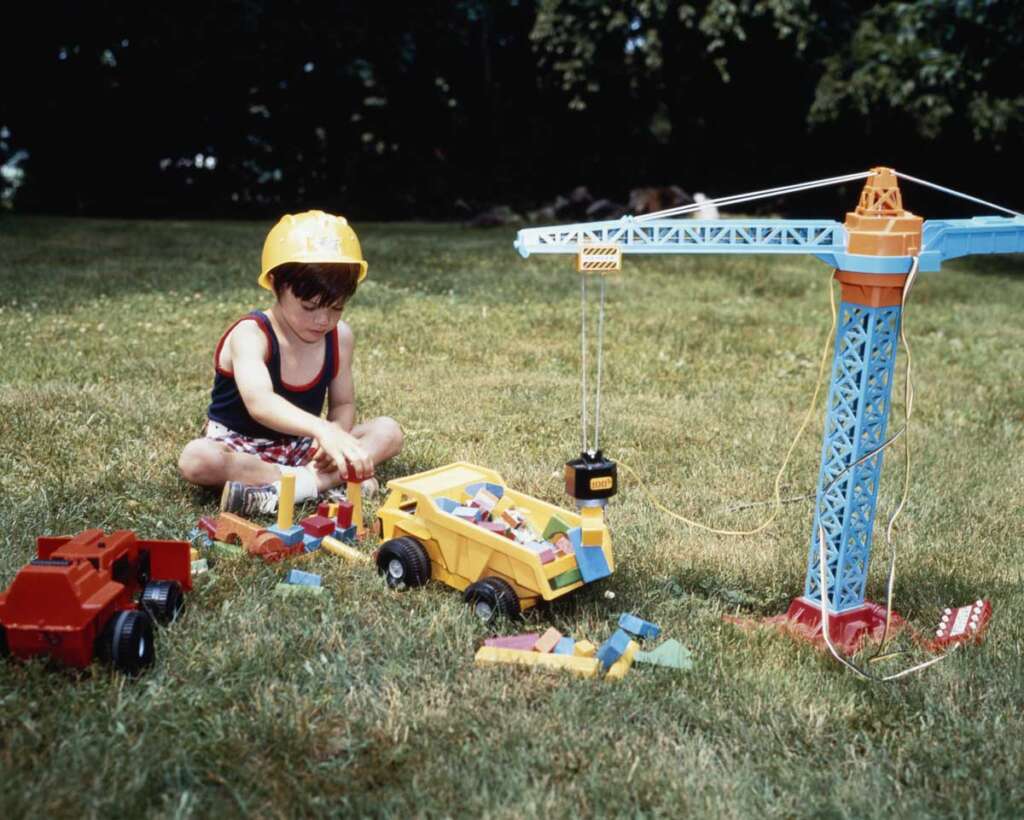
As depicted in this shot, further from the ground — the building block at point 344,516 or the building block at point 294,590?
the building block at point 344,516

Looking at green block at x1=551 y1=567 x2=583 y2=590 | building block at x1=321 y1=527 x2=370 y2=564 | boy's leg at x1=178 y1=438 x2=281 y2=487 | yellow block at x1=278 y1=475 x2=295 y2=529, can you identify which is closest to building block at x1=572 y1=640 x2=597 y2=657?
green block at x1=551 y1=567 x2=583 y2=590

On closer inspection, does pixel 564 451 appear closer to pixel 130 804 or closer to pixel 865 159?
pixel 130 804

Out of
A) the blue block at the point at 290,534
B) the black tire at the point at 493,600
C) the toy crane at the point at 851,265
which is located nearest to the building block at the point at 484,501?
the black tire at the point at 493,600

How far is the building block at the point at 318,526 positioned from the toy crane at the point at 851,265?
126 cm

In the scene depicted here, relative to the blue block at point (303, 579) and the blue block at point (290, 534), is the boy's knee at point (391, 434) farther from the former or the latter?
the blue block at point (303, 579)

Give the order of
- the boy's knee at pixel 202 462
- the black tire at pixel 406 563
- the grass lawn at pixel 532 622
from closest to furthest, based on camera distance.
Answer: the grass lawn at pixel 532 622
the black tire at pixel 406 563
the boy's knee at pixel 202 462

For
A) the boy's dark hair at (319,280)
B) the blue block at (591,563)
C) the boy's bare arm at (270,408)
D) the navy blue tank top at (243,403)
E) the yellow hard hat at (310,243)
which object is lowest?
the blue block at (591,563)

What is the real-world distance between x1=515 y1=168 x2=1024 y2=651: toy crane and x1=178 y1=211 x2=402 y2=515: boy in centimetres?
A: 110

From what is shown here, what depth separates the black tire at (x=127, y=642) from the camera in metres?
2.59

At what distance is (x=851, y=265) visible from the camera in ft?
8.79

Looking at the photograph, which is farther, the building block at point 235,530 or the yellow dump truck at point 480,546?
the building block at point 235,530

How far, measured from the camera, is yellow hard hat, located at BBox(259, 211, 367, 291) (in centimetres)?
374

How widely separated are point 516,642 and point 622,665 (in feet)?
0.94

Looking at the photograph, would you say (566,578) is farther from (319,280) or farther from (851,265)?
(319,280)
